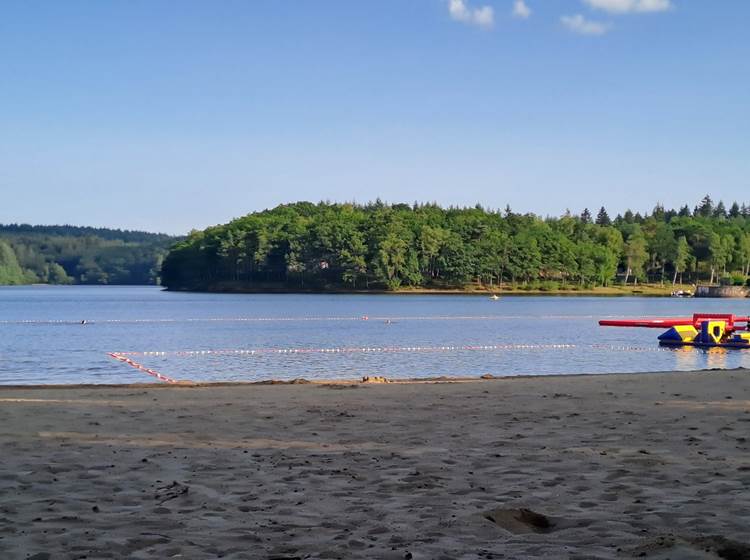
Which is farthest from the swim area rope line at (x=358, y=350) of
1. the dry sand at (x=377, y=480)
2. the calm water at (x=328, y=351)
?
→ the dry sand at (x=377, y=480)

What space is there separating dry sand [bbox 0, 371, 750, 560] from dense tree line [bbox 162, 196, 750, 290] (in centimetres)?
13865

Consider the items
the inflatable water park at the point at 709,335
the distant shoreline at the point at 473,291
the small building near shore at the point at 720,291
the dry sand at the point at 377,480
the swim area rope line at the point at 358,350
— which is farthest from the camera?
the distant shoreline at the point at 473,291

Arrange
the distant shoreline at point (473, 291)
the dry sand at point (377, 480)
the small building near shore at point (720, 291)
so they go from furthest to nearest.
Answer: the distant shoreline at point (473, 291) < the small building near shore at point (720, 291) < the dry sand at point (377, 480)

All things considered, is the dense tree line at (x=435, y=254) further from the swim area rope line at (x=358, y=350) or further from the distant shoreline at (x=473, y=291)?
the swim area rope line at (x=358, y=350)

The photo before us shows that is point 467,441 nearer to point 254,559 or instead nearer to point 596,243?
point 254,559

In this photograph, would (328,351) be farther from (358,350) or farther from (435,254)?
(435,254)

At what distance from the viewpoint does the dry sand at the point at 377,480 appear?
6000 mm

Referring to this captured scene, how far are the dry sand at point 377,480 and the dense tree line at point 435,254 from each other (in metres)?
139

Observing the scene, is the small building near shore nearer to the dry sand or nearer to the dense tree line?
A: the dense tree line

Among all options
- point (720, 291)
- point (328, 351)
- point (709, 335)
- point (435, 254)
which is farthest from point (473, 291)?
point (328, 351)

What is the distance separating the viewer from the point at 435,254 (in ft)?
521

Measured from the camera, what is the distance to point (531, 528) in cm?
639

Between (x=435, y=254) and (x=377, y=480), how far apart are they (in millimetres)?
151415

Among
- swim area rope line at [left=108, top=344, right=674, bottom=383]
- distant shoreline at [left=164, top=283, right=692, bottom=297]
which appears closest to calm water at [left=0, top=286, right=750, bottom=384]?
swim area rope line at [left=108, top=344, right=674, bottom=383]
